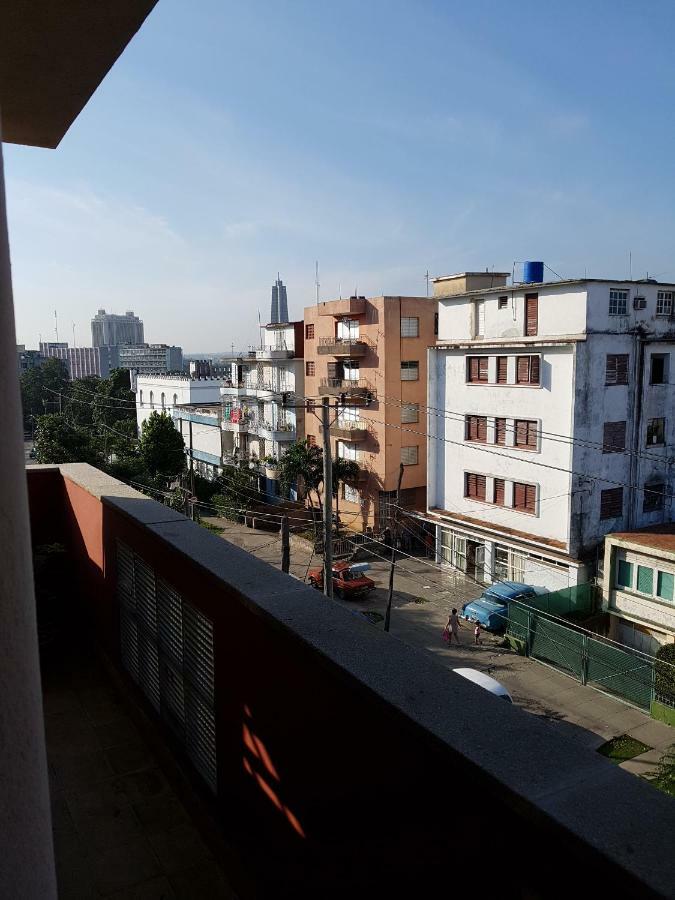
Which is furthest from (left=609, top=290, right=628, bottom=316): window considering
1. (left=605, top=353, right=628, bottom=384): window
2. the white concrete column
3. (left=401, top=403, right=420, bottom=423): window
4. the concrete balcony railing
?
the white concrete column

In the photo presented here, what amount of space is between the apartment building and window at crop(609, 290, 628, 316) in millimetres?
7022

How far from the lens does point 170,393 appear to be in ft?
172

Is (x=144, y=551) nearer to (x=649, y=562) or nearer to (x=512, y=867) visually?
(x=512, y=867)

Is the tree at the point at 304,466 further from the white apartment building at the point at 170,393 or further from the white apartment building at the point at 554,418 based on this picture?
the white apartment building at the point at 170,393

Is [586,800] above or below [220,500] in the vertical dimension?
above

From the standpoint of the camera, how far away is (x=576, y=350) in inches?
883

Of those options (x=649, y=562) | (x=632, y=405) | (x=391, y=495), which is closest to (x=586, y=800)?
(x=649, y=562)

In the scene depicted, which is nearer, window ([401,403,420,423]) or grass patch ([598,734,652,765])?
grass patch ([598,734,652,765])

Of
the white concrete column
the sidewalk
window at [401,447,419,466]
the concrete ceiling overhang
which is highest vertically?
the concrete ceiling overhang

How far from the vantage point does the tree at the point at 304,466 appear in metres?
32.3

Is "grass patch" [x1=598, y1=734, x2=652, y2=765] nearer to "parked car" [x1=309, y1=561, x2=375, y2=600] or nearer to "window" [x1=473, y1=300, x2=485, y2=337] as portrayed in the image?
"parked car" [x1=309, y1=561, x2=375, y2=600]

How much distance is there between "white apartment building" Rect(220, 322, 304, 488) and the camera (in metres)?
37.2

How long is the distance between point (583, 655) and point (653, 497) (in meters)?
8.69

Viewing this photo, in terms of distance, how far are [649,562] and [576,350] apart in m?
6.75
